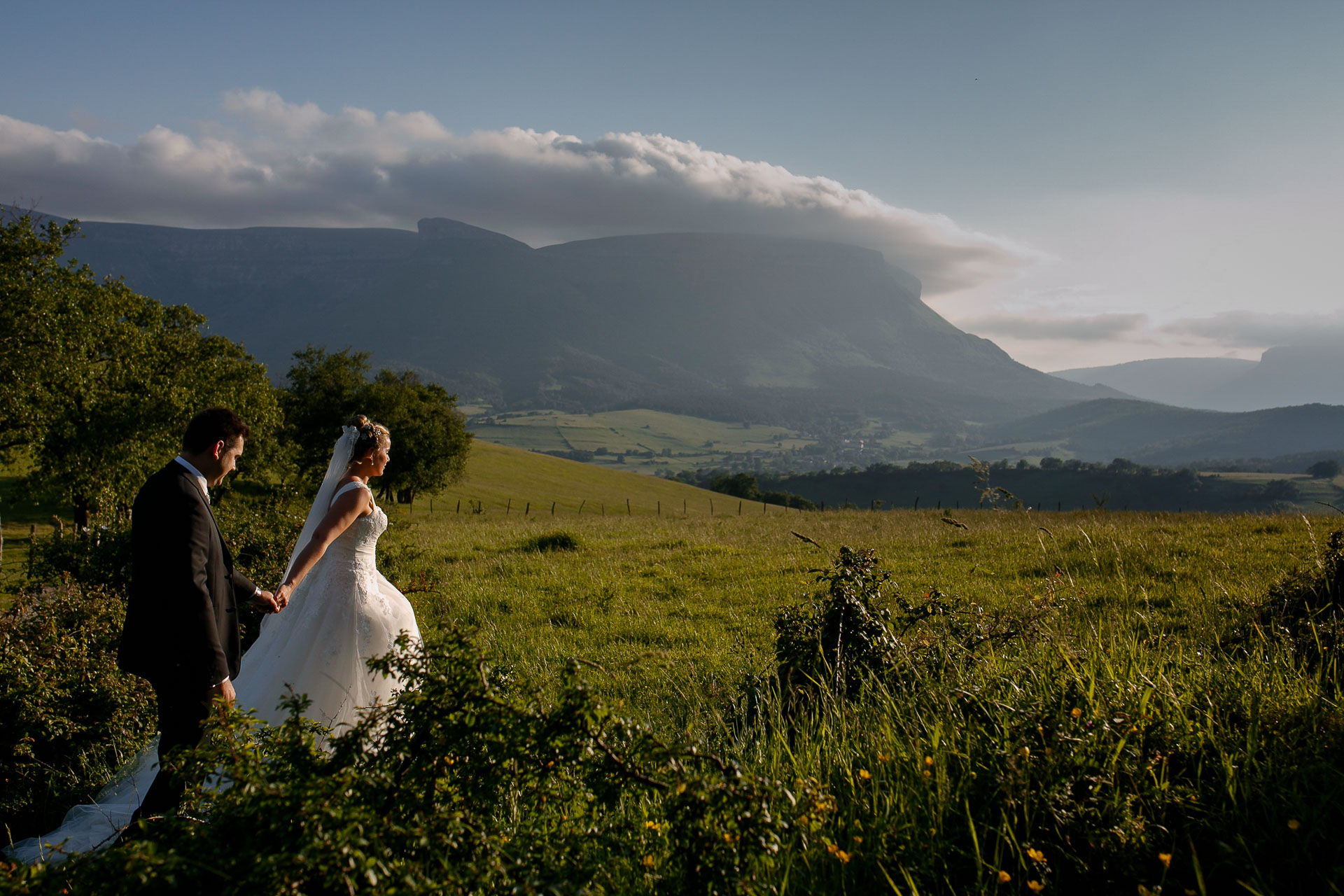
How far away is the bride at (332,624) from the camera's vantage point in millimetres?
6215

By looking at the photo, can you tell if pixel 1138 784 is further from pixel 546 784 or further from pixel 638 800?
pixel 546 784

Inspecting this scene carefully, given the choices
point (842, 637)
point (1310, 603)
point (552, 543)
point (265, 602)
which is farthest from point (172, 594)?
point (552, 543)

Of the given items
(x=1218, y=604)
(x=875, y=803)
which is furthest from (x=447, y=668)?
(x=1218, y=604)

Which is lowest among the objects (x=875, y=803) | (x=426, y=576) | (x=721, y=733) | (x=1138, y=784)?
(x=426, y=576)

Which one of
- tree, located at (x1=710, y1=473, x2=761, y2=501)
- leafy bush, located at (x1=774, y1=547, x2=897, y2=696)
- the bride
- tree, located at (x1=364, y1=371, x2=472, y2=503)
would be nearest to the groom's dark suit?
the bride

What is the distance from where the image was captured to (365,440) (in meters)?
6.85

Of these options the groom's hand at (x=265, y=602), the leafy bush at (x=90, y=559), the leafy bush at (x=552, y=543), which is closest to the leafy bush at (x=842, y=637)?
the groom's hand at (x=265, y=602)

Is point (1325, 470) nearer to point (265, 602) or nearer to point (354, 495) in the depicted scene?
point (354, 495)

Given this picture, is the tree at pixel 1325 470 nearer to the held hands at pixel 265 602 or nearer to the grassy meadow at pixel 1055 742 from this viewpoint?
the grassy meadow at pixel 1055 742

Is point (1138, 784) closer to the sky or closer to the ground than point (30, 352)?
closer to the ground

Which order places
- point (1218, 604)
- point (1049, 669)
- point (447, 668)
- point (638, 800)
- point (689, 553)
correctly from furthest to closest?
1. point (689, 553)
2. point (1218, 604)
3. point (1049, 669)
4. point (638, 800)
5. point (447, 668)

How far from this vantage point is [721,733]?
16.7ft

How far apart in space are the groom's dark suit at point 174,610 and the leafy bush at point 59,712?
1927 millimetres

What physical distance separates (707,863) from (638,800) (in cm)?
117
